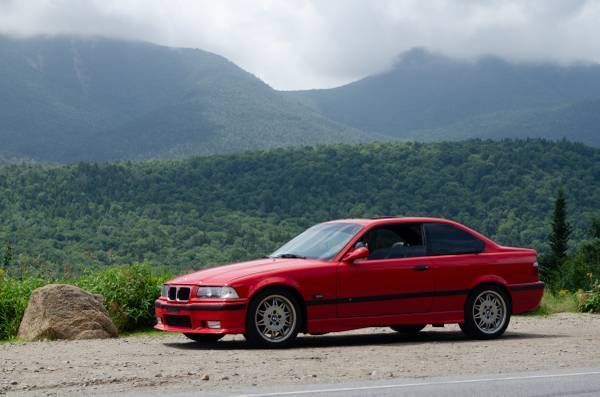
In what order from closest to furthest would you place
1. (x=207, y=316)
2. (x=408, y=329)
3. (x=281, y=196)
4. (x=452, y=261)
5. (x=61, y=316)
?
(x=207, y=316) < (x=452, y=261) < (x=61, y=316) < (x=408, y=329) < (x=281, y=196)

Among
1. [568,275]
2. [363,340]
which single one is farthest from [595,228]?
[363,340]

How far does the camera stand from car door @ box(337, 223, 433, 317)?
12.2 metres

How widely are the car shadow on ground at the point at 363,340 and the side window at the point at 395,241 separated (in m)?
1.07

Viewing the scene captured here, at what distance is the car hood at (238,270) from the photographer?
11.7 m

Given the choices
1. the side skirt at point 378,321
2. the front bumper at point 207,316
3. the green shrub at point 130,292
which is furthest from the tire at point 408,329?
the green shrub at point 130,292

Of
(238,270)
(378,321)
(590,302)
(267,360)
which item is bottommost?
(267,360)

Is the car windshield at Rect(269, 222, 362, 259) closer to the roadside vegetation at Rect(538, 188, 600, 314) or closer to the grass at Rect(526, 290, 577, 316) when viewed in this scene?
the grass at Rect(526, 290, 577, 316)

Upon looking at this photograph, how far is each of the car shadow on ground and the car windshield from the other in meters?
1.06

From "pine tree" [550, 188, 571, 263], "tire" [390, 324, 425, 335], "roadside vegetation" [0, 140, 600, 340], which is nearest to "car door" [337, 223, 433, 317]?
"tire" [390, 324, 425, 335]

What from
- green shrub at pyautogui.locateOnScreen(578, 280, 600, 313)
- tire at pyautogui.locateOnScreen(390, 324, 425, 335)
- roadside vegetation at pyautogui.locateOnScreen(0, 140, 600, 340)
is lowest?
tire at pyautogui.locateOnScreen(390, 324, 425, 335)

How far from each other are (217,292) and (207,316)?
11.2 inches

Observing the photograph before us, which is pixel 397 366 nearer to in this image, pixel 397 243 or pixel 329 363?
pixel 329 363

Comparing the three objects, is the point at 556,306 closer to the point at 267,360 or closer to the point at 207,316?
the point at 207,316

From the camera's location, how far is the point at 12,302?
14.4 m
